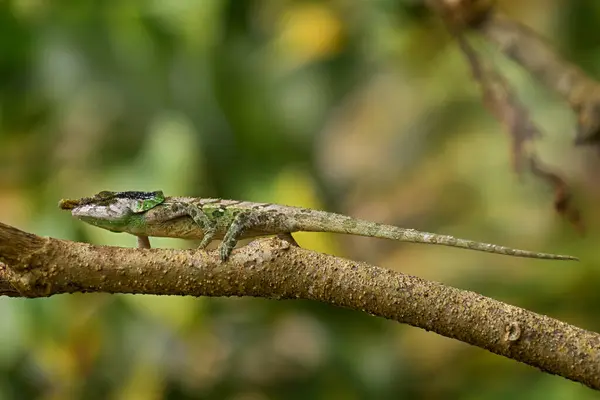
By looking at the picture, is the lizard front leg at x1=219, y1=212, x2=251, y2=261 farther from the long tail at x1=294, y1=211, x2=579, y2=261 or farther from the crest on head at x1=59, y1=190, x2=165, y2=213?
the crest on head at x1=59, y1=190, x2=165, y2=213

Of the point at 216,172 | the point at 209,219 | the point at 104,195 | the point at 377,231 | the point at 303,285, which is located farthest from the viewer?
the point at 216,172

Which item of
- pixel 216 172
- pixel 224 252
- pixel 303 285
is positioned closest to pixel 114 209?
pixel 224 252

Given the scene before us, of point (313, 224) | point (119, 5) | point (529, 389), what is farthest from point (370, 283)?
point (119, 5)

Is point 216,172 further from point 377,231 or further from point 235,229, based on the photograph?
point 377,231

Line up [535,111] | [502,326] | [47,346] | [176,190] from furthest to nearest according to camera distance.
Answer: [535,111], [47,346], [176,190], [502,326]

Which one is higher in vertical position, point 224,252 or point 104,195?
point 104,195

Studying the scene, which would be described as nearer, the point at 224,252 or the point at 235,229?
the point at 224,252

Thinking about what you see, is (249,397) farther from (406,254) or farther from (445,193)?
(445,193)
